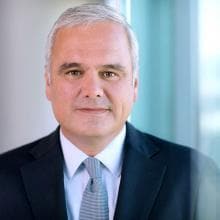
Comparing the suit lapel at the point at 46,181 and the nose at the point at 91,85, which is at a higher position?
the nose at the point at 91,85

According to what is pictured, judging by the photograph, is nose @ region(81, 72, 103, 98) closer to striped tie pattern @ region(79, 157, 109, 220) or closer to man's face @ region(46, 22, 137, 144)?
man's face @ region(46, 22, 137, 144)

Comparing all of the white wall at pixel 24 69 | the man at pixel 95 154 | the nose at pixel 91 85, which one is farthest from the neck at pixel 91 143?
the white wall at pixel 24 69

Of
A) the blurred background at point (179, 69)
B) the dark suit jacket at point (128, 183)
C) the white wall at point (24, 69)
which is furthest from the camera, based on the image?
the white wall at point (24, 69)

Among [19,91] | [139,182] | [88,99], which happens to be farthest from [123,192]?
[19,91]

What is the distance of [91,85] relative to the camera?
2.71 feet

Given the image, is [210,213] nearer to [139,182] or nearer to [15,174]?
[139,182]

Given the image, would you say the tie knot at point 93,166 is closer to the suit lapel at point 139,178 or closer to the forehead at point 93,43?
the suit lapel at point 139,178

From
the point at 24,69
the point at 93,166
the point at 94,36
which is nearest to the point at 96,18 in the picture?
the point at 94,36

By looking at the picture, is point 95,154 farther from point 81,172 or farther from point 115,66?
point 115,66

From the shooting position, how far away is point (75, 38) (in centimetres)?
85

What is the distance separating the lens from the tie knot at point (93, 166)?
87 centimetres

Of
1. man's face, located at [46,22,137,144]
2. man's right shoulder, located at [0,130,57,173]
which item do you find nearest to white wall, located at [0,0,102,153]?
man's right shoulder, located at [0,130,57,173]

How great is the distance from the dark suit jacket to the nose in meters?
0.14

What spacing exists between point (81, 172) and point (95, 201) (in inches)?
2.9
